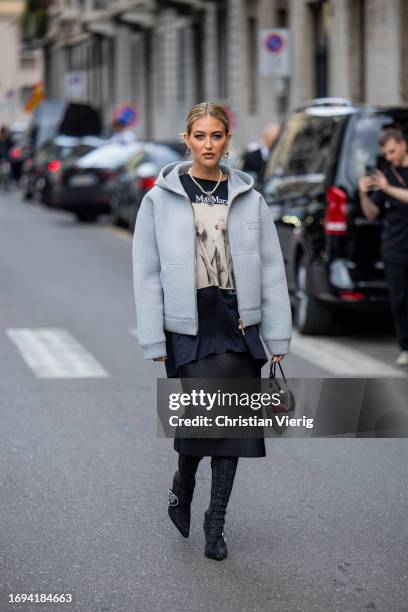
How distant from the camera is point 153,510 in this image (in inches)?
263

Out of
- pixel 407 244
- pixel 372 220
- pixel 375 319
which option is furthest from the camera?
pixel 375 319

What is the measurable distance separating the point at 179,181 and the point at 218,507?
124cm

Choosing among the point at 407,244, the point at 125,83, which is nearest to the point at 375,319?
the point at 407,244

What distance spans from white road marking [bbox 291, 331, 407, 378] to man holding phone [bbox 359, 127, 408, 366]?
410 mm

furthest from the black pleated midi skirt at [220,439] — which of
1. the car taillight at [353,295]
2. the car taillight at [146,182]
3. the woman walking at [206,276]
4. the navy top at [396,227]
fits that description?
the car taillight at [146,182]

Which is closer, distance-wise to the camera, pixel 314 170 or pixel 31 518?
pixel 31 518

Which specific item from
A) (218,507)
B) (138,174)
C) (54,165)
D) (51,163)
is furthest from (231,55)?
(218,507)

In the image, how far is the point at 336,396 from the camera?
574 centimetres

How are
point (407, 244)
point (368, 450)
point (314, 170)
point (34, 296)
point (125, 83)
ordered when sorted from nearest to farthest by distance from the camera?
point (368, 450)
point (407, 244)
point (314, 170)
point (34, 296)
point (125, 83)

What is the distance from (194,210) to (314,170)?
7743 millimetres

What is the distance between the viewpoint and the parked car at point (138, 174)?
917 inches

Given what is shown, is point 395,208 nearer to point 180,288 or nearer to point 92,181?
point 180,288

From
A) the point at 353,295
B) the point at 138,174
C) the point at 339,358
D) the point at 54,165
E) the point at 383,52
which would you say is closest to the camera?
the point at 339,358

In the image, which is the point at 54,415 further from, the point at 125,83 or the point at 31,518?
the point at 125,83
